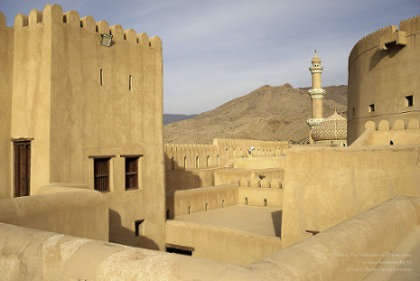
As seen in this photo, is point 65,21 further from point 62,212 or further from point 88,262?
point 88,262

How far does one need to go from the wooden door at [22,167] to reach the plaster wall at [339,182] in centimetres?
607

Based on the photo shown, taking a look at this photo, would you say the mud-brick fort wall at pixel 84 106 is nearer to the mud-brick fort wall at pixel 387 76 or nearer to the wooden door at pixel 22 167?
the wooden door at pixel 22 167

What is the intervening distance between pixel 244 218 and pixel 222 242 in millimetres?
3315

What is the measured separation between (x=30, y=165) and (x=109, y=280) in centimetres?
707

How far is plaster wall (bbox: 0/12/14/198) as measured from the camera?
30.2 feet

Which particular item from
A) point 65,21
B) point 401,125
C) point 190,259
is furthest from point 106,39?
point 190,259

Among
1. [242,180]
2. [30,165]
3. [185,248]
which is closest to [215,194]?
[242,180]

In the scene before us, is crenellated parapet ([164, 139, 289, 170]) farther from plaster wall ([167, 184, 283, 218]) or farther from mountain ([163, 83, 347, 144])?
mountain ([163, 83, 347, 144])

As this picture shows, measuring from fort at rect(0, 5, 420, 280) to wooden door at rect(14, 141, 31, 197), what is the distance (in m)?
0.03

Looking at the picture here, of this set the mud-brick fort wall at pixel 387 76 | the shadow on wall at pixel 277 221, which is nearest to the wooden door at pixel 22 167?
the shadow on wall at pixel 277 221

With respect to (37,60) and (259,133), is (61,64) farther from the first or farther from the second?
(259,133)

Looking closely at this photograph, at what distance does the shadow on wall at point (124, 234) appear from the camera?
9.82m

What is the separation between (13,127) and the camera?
30.8 ft

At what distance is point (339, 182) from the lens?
24.6ft
